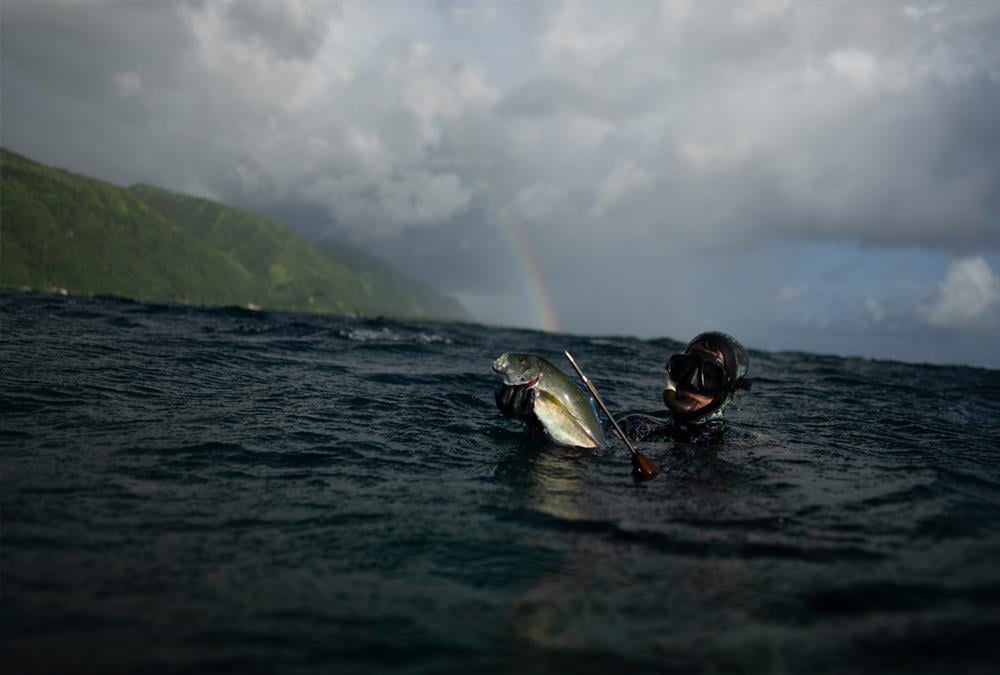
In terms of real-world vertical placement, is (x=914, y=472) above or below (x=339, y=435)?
above

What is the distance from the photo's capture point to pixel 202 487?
5906mm

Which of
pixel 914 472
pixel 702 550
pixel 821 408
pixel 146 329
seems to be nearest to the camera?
pixel 702 550

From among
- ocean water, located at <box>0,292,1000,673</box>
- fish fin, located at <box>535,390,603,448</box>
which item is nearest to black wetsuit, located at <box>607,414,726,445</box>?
ocean water, located at <box>0,292,1000,673</box>

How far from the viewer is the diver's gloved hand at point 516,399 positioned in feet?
25.1

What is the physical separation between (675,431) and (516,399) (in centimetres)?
313

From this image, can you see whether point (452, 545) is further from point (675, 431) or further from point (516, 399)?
point (675, 431)

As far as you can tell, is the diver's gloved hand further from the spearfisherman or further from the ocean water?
the spearfisherman

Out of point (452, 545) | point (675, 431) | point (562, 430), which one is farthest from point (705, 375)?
point (452, 545)

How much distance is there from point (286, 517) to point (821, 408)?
46.7ft

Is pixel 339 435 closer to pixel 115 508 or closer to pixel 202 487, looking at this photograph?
pixel 202 487

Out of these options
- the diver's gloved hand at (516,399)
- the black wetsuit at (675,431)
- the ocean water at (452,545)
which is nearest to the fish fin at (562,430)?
the diver's gloved hand at (516,399)

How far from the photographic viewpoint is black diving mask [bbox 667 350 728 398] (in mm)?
8484

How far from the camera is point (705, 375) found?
8.59 metres

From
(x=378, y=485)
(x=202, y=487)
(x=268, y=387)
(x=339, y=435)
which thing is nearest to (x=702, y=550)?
(x=378, y=485)
